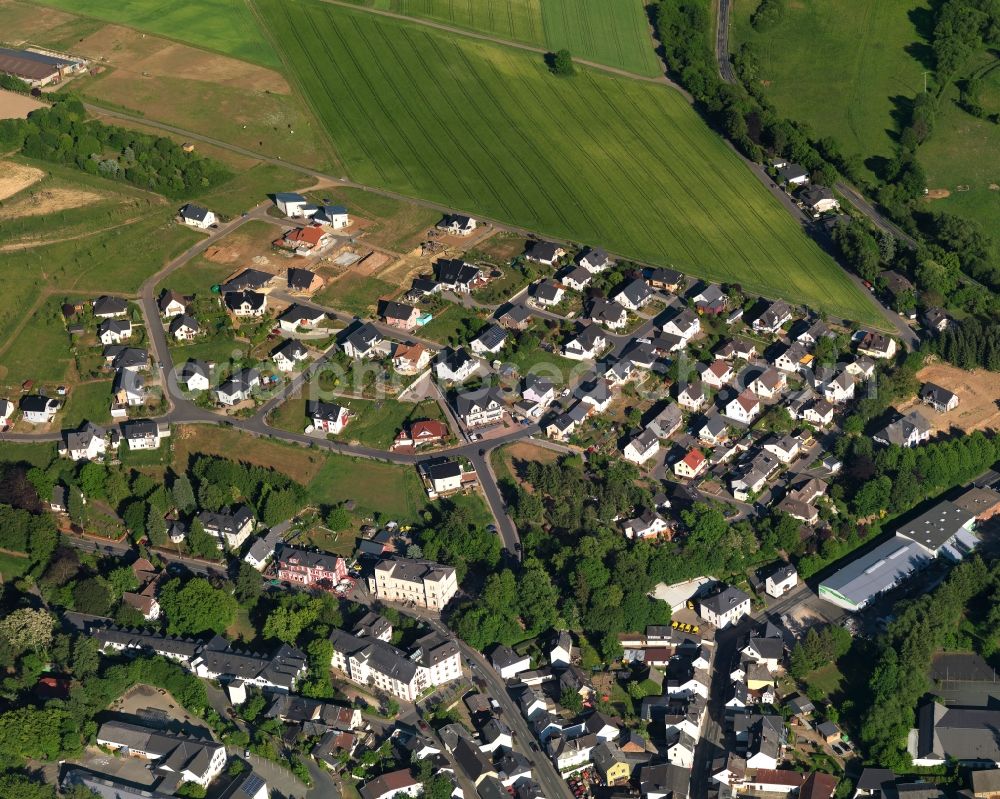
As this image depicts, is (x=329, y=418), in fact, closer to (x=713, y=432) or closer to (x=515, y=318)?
(x=515, y=318)

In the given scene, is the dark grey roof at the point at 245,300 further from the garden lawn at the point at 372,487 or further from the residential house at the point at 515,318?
the residential house at the point at 515,318

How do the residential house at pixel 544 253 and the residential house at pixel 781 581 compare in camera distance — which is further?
the residential house at pixel 544 253

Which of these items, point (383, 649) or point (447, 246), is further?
point (447, 246)

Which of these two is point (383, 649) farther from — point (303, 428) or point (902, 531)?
point (902, 531)

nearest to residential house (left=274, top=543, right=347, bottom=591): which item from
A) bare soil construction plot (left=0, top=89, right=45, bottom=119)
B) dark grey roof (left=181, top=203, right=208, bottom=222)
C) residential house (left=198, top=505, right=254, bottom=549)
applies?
residential house (left=198, top=505, right=254, bottom=549)

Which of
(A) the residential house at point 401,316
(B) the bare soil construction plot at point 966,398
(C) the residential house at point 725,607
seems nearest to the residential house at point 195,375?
(A) the residential house at point 401,316

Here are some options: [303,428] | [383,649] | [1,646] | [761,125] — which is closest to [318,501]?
[303,428]
